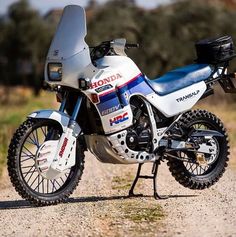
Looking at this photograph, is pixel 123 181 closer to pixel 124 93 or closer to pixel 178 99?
pixel 178 99

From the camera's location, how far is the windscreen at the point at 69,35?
8906mm

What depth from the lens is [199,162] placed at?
9.67 metres

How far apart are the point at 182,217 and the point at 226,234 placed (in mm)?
923

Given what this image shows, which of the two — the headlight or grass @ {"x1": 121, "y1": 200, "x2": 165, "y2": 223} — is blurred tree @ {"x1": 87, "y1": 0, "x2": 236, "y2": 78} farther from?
grass @ {"x1": 121, "y1": 200, "x2": 165, "y2": 223}

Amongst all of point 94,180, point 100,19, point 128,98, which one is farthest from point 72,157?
point 100,19

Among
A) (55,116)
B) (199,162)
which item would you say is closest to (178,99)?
(199,162)

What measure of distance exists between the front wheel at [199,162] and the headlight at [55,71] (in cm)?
161

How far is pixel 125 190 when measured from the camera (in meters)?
9.94

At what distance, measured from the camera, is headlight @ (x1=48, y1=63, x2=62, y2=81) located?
8.83 metres

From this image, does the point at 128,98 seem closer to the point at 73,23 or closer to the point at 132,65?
the point at 132,65

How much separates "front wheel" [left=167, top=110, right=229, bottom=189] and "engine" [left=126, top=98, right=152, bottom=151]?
43cm

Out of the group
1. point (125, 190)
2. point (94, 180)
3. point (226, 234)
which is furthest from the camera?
point (94, 180)

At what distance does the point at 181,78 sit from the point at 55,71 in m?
1.56

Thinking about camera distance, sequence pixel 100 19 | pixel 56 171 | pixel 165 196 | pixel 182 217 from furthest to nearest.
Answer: pixel 100 19, pixel 165 196, pixel 56 171, pixel 182 217
